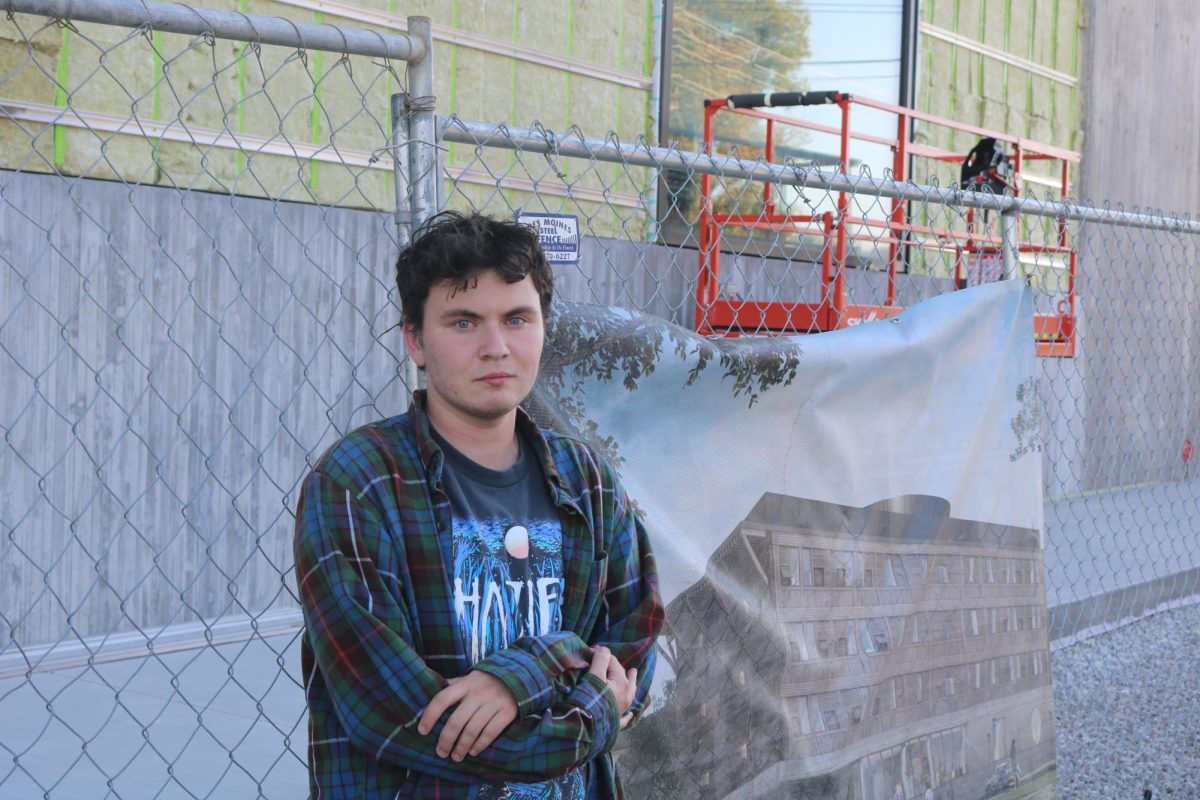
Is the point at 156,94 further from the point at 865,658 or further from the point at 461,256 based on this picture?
the point at 461,256

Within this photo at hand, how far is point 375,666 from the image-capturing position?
1947 millimetres

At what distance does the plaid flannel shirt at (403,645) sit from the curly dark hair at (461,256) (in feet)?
0.62

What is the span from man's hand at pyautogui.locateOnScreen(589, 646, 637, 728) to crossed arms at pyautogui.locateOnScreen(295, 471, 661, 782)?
4 centimetres

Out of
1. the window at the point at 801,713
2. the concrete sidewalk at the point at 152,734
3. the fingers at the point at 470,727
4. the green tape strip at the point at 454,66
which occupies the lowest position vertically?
the concrete sidewalk at the point at 152,734

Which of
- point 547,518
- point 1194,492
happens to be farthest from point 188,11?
point 1194,492

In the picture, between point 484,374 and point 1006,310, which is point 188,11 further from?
point 1006,310

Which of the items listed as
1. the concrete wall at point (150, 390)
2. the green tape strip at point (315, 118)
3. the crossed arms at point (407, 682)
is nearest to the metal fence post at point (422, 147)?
the crossed arms at point (407, 682)

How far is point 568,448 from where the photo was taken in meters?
2.33

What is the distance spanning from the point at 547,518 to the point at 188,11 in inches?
49.0

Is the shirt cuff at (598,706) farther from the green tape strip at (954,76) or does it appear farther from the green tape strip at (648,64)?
the green tape strip at (954,76)

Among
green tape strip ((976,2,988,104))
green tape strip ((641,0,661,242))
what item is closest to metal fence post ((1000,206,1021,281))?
green tape strip ((641,0,661,242))

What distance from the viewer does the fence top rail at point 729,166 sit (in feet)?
10.3

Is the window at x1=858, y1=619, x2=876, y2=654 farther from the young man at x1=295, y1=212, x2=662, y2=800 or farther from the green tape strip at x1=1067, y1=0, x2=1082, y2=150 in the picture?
the green tape strip at x1=1067, y1=0, x2=1082, y2=150

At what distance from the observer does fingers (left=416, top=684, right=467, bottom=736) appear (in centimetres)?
194
